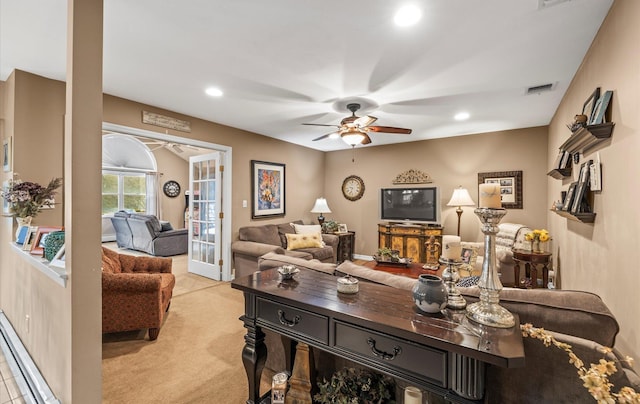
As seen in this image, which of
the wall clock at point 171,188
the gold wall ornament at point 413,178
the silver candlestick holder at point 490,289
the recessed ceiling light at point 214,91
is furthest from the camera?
the wall clock at point 171,188

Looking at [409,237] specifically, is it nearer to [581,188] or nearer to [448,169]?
[448,169]

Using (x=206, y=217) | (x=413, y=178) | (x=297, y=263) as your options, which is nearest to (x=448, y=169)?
(x=413, y=178)

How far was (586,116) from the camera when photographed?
6.81 feet

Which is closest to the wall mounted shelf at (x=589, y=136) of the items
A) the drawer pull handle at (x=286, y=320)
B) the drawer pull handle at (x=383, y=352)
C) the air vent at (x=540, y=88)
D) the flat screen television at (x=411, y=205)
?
the air vent at (x=540, y=88)

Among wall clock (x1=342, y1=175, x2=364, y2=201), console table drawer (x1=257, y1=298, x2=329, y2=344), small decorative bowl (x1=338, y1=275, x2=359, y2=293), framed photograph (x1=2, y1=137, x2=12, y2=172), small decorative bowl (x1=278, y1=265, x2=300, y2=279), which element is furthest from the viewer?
wall clock (x1=342, y1=175, x2=364, y2=201)

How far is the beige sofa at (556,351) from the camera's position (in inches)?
42.4

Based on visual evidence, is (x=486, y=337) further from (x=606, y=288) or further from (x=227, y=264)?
(x=227, y=264)

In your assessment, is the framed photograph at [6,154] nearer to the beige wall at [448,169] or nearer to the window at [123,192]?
the beige wall at [448,169]

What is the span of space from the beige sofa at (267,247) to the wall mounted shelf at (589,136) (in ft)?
10.8

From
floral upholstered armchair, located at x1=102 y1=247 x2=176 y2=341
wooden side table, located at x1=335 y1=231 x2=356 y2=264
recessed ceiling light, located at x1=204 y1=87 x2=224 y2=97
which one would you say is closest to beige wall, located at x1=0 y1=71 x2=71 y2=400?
floral upholstered armchair, located at x1=102 y1=247 x2=176 y2=341

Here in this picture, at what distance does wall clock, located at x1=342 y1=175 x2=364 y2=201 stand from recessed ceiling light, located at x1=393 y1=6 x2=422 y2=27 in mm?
4542

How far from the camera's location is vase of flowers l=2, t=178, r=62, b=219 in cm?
235

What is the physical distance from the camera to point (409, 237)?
5316 mm

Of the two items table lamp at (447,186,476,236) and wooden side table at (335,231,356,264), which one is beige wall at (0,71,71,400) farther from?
table lamp at (447,186,476,236)
